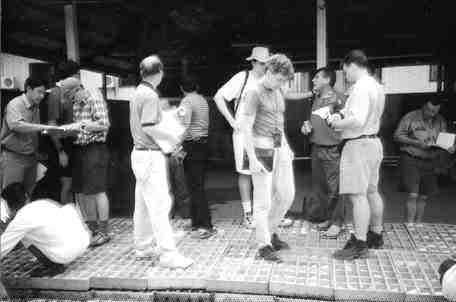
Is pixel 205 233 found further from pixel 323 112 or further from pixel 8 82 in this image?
pixel 8 82

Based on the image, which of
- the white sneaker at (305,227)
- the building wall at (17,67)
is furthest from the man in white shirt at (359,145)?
the building wall at (17,67)

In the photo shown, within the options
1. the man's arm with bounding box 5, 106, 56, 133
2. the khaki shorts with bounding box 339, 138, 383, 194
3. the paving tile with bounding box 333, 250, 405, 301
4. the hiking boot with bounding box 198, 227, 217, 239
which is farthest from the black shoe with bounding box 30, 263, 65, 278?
the khaki shorts with bounding box 339, 138, 383, 194

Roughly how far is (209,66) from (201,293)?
28.7ft

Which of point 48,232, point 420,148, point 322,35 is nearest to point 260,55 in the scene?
point 322,35

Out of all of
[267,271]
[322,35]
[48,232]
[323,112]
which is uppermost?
[322,35]

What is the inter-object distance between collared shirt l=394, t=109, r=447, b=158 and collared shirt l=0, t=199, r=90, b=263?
12.1 feet

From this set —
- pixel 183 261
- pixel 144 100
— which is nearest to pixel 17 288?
pixel 183 261

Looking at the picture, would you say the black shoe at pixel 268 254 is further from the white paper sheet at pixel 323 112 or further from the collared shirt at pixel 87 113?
the collared shirt at pixel 87 113

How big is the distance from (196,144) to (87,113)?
47.2 inches

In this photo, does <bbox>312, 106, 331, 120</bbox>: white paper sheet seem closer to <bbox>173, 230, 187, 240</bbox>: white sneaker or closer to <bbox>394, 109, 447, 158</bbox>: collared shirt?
<bbox>394, 109, 447, 158</bbox>: collared shirt

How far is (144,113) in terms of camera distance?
3.74 meters

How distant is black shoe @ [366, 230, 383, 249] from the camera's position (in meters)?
4.36

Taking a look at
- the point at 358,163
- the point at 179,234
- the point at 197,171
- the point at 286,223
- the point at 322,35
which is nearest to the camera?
the point at 358,163

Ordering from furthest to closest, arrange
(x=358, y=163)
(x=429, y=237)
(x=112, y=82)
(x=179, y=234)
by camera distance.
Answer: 1. (x=112, y=82)
2. (x=179, y=234)
3. (x=429, y=237)
4. (x=358, y=163)
